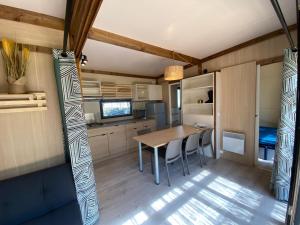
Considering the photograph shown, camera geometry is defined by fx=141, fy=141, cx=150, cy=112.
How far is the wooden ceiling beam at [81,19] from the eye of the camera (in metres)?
1.16

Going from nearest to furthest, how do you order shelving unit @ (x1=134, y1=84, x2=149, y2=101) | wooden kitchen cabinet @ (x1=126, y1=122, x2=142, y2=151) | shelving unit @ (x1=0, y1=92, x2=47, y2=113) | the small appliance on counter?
shelving unit @ (x1=0, y1=92, x2=47, y2=113) → wooden kitchen cabinet @ (x1=126, y1=122, x2=142, y2=151) → shelving unit @ (x1=134, y1=84, x2=149, y2=101) → the small appliance on counter

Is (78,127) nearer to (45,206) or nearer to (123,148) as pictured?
(45,206)

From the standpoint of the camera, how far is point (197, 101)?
404cm

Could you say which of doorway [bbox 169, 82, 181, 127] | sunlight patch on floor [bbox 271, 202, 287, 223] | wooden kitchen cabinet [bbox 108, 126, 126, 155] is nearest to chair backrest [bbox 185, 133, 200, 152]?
sunlight patch on floor [bbox 271, 202, 287, 223]

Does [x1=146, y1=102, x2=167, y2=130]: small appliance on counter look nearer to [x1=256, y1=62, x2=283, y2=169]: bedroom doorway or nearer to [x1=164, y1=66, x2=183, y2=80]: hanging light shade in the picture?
[x1=164, y1=66, x2=183, y2=80]: hanging light shade

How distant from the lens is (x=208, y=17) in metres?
1.97

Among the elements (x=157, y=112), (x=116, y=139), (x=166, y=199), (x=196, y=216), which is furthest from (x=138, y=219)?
(x=157, y=112)

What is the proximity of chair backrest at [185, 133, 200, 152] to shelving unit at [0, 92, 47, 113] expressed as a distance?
7.86 feet

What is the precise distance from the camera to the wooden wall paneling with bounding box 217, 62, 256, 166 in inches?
116

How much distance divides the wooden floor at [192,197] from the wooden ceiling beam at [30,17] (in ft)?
7.88

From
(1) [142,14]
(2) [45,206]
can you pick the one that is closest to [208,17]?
(1) [142,14]

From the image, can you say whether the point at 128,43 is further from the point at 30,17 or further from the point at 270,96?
the point at 270,96

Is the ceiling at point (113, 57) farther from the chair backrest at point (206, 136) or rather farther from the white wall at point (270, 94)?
the white wall at point (270, 94)

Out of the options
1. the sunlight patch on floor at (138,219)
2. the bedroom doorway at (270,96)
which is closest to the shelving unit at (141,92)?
the sunlight patch on floor at (138,219)
